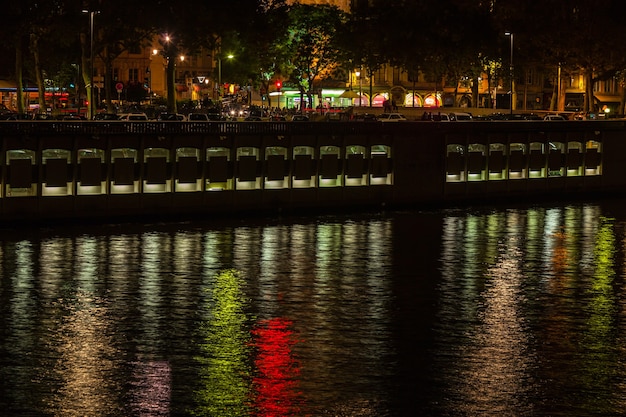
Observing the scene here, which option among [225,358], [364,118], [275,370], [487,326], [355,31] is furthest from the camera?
[355,31]

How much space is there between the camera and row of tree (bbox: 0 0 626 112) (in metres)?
98.5

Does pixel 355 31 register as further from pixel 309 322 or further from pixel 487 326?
pixel 487 326

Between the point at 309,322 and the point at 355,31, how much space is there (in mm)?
95523

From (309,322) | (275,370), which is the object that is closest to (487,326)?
(309,322)

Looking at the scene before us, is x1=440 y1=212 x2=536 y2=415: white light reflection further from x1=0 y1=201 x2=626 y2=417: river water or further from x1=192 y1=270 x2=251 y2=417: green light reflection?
x1=192 y1=270 x2=251 y2=417: green light reflection

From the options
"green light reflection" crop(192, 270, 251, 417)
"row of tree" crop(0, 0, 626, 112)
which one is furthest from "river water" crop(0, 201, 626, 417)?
"row of tree" crop(0, 0, 626, 112)

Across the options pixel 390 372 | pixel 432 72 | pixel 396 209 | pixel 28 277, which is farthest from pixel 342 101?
pixel 390 372

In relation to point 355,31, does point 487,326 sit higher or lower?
lower

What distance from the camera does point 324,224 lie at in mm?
43969

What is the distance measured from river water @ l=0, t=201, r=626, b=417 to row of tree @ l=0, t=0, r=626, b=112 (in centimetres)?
5695

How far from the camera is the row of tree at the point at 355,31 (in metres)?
98.5

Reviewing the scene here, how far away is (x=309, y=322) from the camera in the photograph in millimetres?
24922

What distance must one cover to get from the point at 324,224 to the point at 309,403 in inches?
1024

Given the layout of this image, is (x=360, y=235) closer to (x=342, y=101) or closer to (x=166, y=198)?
(x=166, y=198)
